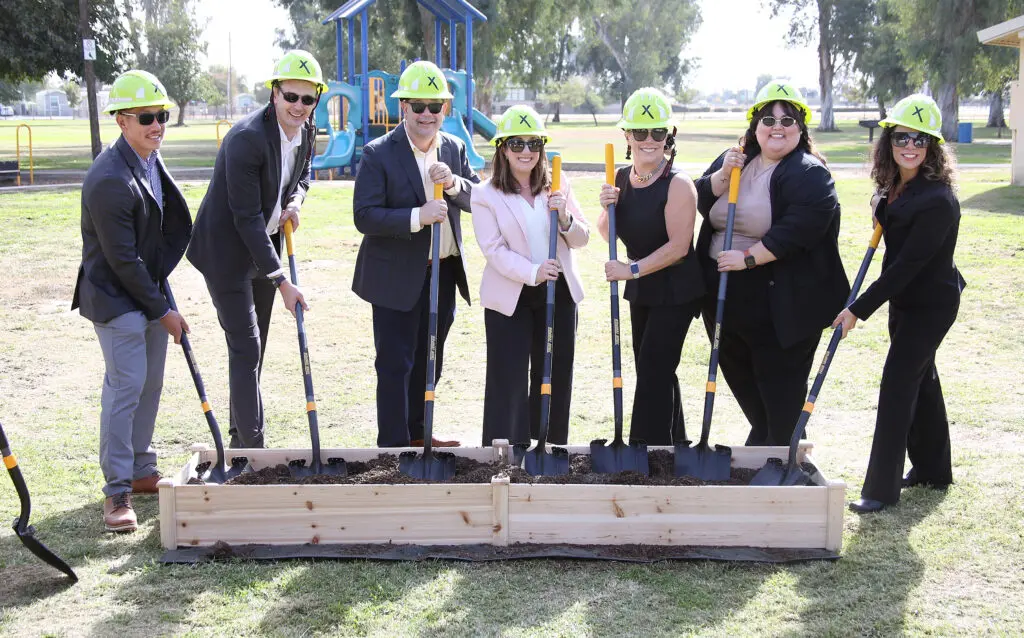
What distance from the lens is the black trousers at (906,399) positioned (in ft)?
15.6

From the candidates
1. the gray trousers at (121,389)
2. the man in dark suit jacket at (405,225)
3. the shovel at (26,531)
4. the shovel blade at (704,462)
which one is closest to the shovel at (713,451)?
the shovel blade at (704,462)

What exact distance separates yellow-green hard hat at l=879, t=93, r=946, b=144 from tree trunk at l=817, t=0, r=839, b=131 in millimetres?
48061

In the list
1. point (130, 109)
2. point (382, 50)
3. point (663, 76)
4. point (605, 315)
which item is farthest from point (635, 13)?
point (130, 109)

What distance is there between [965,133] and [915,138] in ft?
121

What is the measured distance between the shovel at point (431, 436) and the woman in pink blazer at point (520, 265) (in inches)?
8.3

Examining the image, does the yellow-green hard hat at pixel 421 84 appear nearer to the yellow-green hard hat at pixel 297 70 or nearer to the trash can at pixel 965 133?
the yellow-green hard hat at pixel 297 70

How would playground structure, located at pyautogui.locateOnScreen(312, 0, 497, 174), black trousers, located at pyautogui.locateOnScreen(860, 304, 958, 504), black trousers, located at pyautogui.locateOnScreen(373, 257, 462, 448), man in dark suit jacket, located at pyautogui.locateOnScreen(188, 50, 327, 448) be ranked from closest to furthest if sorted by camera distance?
1. black trousers, located at pyautogui.locateOnScreen(860, 304, 958, 504)
2. man in dark suit jacket, located at pyautogui.locateOnScreen(188, 50, 327, 448)
3. black trousers, located at pyautogui.locateOnScreen(373, 257, 462, 448)
4. playground structure, located at pyautogui.locateOnScreen(312, 0, 497, 174)

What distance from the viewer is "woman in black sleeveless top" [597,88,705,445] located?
15.6ft

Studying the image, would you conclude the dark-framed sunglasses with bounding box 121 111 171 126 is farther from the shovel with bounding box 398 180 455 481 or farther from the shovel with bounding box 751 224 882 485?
the shovel with bounding box 751 224 882 485

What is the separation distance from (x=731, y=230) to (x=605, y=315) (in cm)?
455

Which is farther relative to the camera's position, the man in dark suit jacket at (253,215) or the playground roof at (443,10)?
the playground roof at (443,10)

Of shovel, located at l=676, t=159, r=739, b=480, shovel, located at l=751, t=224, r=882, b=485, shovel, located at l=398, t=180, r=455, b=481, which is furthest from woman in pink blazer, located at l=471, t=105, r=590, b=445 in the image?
shovel, located at l=751, t=224, r=882, b=485

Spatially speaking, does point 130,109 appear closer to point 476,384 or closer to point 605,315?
point 476,384

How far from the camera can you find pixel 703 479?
15.4 ft
